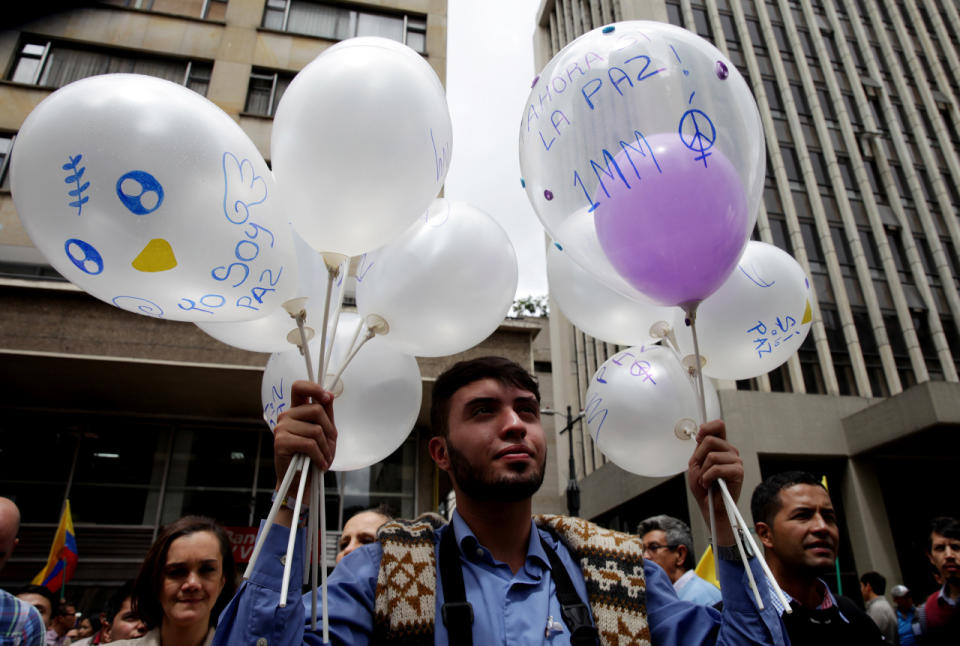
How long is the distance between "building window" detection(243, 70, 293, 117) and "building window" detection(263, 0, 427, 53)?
53.3 inches

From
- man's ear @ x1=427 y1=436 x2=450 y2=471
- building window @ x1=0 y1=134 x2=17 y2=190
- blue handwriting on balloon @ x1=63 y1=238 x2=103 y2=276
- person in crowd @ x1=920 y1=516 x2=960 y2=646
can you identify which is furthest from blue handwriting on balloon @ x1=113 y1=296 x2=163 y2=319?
building window @ x1=0 y1=134 x2=17 y2=190

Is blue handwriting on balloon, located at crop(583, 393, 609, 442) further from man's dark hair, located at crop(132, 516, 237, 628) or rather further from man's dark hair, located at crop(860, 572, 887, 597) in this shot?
man's dark hair, located at crop(860, 572, 887, 597)

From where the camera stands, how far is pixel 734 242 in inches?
80.3

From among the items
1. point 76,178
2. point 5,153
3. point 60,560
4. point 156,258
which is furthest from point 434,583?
point 5,153

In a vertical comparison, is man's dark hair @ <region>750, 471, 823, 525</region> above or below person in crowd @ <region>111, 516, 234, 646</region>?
above

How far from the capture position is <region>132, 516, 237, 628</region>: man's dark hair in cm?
268

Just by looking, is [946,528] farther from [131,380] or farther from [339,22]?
[339,22]

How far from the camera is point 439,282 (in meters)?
2.47

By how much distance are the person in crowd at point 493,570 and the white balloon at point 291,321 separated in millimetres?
747

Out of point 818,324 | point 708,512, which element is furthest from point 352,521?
point 818,324

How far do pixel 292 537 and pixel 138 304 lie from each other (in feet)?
3.25

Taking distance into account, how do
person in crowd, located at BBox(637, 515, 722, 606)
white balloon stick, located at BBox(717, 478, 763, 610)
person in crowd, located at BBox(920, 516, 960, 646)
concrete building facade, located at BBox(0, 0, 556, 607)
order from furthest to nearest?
concrete building facade, located at BBox(0, 0, 556, 607) → person in crowd, located at BBox(637, 515, 722, 606) → person in crowd, located at BBox(920, 516, 960, 646) → white balloon stick, located at BBox(717, 478, 763, 610)

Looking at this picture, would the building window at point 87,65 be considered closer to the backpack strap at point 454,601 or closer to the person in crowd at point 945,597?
the backpack strap at point 454,601

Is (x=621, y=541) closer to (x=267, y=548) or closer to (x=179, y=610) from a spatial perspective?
(x=267, y=548)
